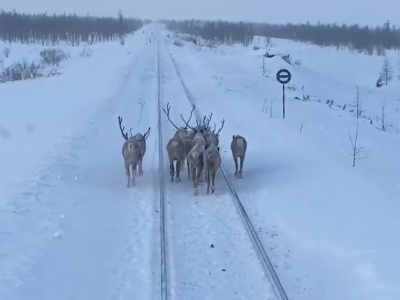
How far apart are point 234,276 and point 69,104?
22.3 m

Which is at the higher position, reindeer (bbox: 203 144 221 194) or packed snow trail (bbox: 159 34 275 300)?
reindeer (bbox: 203 144 221 194)

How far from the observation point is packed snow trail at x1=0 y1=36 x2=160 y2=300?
996 cm

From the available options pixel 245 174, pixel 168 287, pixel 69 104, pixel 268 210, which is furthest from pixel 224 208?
pixel 69 104

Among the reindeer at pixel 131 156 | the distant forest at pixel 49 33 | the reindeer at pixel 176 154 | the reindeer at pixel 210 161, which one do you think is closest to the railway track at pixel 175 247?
the reindeer at pixel 176 154

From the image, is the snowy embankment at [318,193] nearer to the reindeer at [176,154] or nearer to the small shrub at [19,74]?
the reindeer at [176,154]

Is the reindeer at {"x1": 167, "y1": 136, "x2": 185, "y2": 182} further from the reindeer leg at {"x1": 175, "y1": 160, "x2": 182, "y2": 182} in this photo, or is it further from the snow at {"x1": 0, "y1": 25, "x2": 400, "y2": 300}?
the snow at {"x1": 0, "y1": 25, "x2": 400, "y2": 300}

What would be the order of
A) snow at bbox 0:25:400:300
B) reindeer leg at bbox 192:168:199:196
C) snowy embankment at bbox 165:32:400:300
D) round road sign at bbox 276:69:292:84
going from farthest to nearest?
round road sign at bbox 276:69:292:84
reindeer leg at bbox 192:168:199:196
snowy embankment at bbox 165:32:400:300
snow at bbox 0:25:400:300

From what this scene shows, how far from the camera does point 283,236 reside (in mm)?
12312

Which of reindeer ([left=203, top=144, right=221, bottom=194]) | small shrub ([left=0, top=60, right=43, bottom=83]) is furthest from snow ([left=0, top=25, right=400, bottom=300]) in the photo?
small shrub ([left=0, top=60, right=43, bottom=83])

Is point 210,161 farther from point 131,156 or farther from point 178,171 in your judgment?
point 131,156

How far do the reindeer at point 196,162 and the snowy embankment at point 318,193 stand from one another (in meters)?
1.00

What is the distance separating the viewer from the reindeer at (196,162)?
49.8 ft

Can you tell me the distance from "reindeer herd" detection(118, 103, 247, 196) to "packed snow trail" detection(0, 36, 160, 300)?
1.85ft

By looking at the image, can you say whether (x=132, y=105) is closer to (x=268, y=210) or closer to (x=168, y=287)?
(x=268, y=210)
